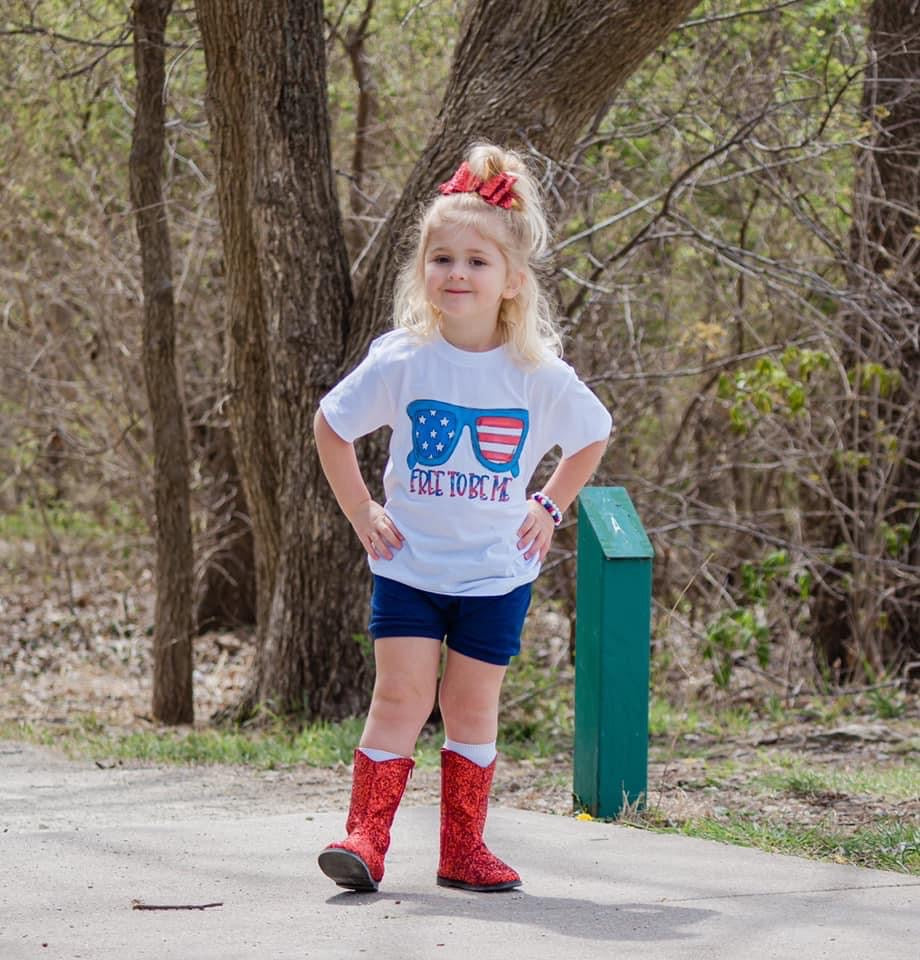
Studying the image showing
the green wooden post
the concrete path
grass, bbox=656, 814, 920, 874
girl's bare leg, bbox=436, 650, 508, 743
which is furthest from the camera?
the green wooden post

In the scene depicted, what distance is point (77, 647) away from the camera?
1218 centimetres

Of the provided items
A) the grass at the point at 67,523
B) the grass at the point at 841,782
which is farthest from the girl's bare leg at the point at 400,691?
the grass at the point at 67,523

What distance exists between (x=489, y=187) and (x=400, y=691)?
1250mm

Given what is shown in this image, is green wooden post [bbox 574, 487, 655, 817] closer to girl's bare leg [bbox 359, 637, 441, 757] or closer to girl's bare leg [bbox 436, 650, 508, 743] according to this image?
girl's bare leg [bbox 436, 650, 508, 743]

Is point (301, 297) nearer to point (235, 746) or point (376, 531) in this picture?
point (235, 746)

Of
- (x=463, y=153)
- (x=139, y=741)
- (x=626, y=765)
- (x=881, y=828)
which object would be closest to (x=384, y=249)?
(x=463, y=153)

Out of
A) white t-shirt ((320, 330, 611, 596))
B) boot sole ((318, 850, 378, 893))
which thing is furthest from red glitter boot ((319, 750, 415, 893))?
white t-shirt ((320, 330, 611, 596))

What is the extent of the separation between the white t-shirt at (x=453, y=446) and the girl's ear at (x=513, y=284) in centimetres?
14

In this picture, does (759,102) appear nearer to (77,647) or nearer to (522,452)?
(522,452)

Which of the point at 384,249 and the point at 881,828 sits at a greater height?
the point at 384,249

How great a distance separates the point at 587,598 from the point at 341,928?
158 centimetres

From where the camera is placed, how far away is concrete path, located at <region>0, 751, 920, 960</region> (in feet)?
10.1

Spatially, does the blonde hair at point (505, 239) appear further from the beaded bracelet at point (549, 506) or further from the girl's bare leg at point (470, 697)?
the girl's bare leg at point (470, 697)

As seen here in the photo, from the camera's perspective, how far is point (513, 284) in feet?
12.2
